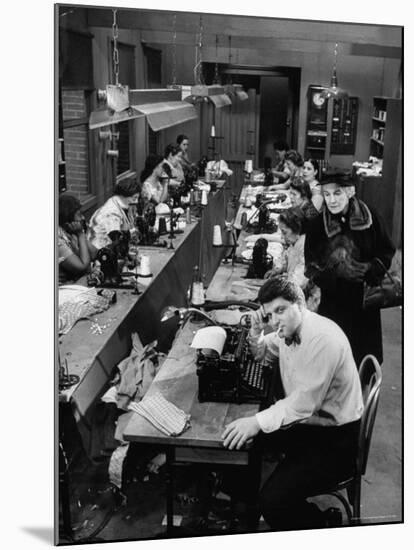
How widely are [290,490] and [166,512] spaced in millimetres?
676

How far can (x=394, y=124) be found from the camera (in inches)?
159

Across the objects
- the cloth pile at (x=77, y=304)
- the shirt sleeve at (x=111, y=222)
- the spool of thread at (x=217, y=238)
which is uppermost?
the shirt sleeve at (x=111, y=222)

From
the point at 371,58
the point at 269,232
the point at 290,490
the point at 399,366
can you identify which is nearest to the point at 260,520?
the point at 290,490

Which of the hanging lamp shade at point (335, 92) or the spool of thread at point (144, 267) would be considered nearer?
the hanging lamp shade at point (335, 92)

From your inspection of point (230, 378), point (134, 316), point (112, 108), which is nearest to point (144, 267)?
point (134, 316)

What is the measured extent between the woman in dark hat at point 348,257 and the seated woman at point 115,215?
1007 millimetres

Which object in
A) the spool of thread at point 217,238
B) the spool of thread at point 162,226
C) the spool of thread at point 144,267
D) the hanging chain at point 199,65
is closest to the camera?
the hanging chain at point 199,65

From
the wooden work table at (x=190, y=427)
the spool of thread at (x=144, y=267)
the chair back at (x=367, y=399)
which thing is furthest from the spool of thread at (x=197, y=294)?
the chair back at (x=367, y=399)

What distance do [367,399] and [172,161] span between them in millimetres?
1704

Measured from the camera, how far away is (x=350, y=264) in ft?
13.4

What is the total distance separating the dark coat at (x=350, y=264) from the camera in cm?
405

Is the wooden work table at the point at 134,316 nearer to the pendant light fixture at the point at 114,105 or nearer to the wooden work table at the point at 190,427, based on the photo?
the wooden work table at the point at 190,427

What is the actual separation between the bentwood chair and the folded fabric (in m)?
0.92

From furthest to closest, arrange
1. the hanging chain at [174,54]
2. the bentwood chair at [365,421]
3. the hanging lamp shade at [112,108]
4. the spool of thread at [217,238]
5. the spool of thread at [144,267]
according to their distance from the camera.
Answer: the spool of thread at [217,238]
the spool of thread at [144,267]
the bentwood chair at [365,421]
the hanging chain at [174,54]
the hanging lamp shade at [112,108]
